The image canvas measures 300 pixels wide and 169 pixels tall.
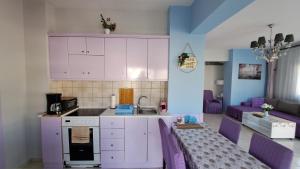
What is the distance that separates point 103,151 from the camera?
8.25ft

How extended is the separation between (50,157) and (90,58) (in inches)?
65.6

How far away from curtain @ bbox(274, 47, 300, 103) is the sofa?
0.38 metres

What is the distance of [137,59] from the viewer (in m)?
2.74

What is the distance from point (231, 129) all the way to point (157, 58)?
155 centimetres

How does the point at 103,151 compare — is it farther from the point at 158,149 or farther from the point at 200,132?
the point at 200,132

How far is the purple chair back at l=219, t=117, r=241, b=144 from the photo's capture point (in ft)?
6.54

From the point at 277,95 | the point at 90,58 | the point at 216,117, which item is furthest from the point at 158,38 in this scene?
the point at 277,95

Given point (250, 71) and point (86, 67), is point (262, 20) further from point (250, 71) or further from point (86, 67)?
point (250, 71)

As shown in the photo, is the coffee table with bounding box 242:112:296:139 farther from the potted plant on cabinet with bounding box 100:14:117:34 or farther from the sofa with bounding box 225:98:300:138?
the potted plant on cabinet with bounding box 100:14:117:34

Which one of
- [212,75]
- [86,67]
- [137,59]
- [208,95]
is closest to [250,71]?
[212,75]

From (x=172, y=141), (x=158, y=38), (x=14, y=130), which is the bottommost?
(x=14, y=130)

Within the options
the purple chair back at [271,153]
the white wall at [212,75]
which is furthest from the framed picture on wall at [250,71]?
the purple chair back at [271,153]

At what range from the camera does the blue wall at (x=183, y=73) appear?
2734 mm

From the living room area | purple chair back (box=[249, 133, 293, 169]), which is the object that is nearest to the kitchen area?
purple chair back (box=[249, 133, 293, 169])
